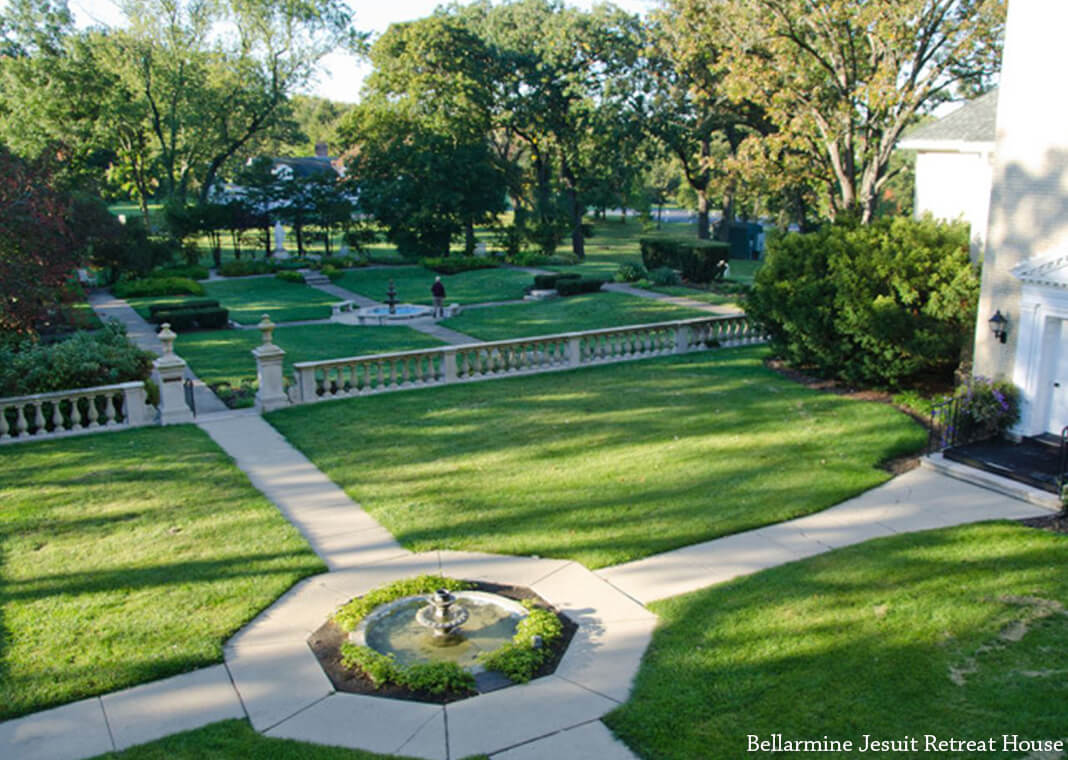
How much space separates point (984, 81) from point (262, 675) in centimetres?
2688

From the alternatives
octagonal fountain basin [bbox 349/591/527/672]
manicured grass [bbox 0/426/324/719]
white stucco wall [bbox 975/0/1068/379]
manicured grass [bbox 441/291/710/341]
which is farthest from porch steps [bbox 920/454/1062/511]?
manicured grass [bbox 441/291/710/341]

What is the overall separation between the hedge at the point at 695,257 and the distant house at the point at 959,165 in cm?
1485

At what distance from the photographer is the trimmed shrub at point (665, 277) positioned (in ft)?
113

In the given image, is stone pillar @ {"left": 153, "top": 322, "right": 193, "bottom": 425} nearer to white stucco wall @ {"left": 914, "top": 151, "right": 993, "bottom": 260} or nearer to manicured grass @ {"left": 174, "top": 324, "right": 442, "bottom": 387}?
manicured grass @ {"left": 174, "top": 324, "right": 442, "bottom": 387}

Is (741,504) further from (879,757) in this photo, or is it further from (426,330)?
(426,330)

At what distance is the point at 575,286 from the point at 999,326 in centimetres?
1996

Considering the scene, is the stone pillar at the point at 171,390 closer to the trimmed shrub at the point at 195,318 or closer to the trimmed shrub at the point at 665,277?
the trimmed shrub at the point at 195,318

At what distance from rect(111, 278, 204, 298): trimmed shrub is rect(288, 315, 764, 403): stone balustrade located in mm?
16980

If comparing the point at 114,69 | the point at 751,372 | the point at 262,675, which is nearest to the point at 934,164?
the point at 751,372

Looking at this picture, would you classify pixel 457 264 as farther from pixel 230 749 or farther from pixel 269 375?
pixel 230 749

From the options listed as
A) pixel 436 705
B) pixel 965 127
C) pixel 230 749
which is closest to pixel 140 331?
pixel 965 127

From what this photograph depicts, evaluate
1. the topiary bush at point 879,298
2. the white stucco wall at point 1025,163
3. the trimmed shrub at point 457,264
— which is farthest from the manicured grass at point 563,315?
the white stucco wall at point 1025,163

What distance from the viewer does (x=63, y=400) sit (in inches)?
614

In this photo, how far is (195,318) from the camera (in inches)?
1117
